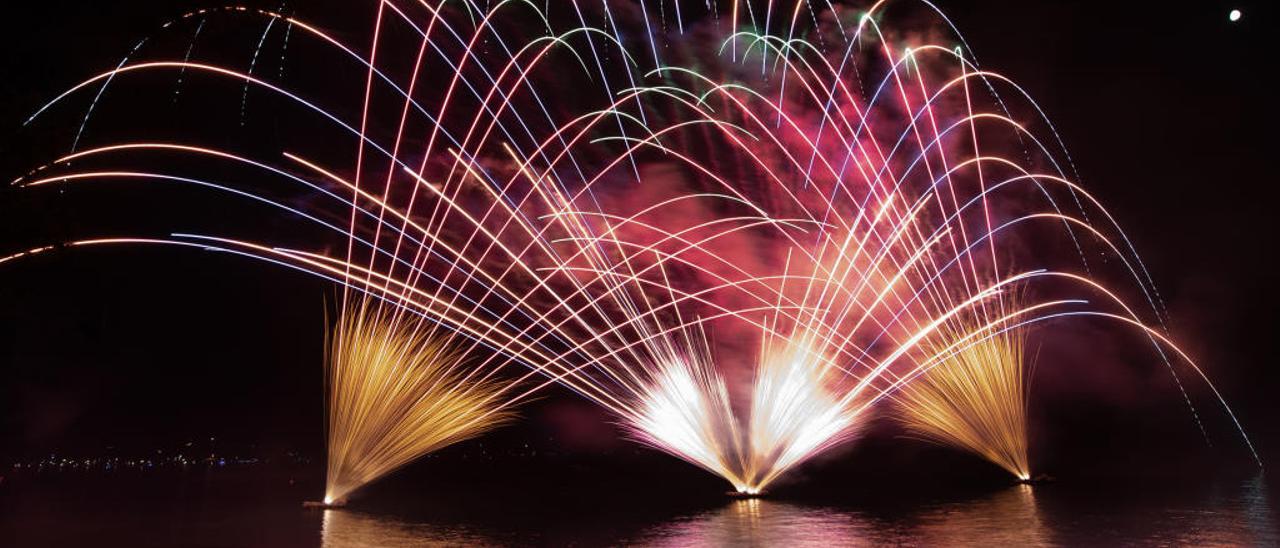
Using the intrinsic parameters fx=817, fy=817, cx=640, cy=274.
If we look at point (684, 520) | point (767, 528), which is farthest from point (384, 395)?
point (767, 528)

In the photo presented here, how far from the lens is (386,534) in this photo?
13172mm

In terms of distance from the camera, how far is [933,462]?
98.3ft

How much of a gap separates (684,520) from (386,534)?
5271 millimetres

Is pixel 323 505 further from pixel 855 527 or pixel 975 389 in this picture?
pixel 975 389

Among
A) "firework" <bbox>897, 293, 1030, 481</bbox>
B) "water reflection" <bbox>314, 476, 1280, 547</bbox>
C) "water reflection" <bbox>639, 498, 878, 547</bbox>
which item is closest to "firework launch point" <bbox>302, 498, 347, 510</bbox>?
"water reflection" <bbox>314, 476, 1280, 547</bbox>

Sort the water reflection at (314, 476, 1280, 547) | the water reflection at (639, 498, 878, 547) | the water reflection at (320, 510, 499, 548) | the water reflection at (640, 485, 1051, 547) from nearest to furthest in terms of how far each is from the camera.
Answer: the water reflection at (314, 476, 1280, 547)
the water reflection at (640, 485, 1051, 547)
the water reflection at (639, 498, 878, 547)
the water reflection at (320, 510, 499, 548)

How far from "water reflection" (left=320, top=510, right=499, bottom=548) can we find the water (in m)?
0.03

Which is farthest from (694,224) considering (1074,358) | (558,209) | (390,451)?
(1074,358)

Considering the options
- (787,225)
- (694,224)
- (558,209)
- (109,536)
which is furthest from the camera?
(694,224)

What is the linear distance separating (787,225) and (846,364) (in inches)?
176

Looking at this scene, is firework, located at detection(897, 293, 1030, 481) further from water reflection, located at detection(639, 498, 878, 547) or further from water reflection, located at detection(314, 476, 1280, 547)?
water reflection, located at detection(639, 498, 878, 547)

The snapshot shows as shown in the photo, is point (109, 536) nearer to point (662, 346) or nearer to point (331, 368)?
point (331, 368)

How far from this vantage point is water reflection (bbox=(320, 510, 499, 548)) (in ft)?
39.5

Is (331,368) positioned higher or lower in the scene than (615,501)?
higher
